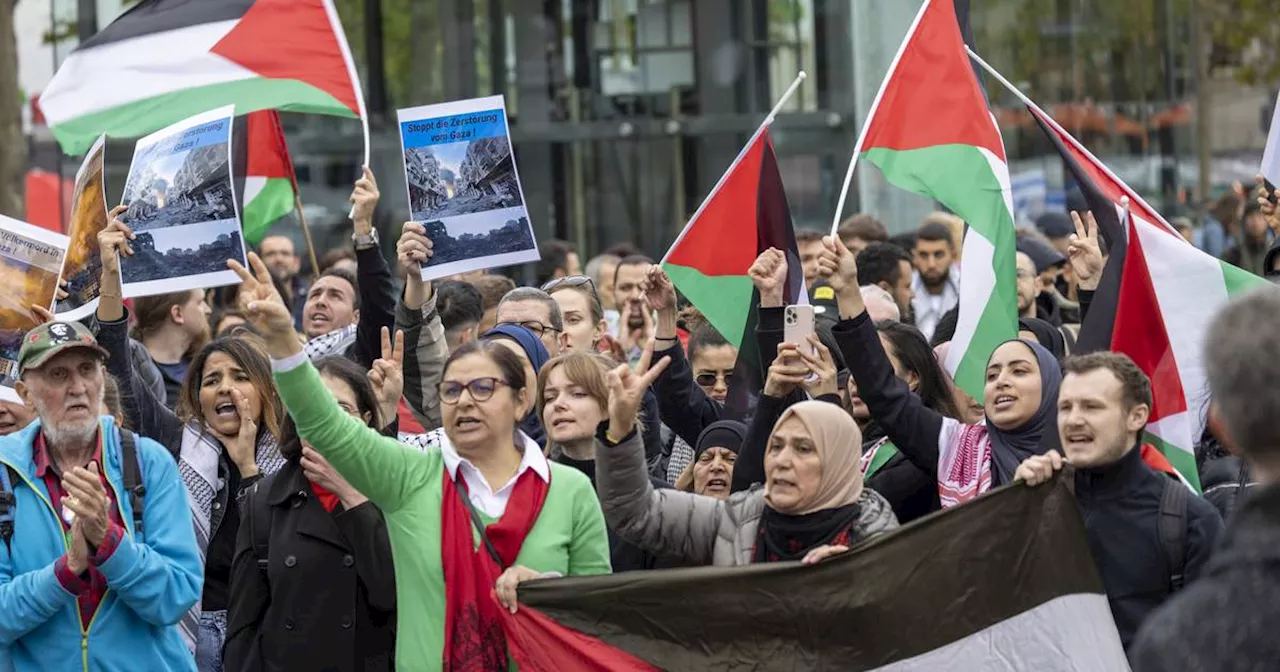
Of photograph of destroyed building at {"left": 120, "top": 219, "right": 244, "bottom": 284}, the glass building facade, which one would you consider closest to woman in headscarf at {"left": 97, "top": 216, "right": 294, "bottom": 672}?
photograph of destroyed building at {"left": 120, "top": 219, "right": 244, "bottom": 284}

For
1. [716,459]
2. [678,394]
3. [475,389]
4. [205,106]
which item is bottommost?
[716,459]

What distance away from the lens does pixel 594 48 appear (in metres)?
18.6

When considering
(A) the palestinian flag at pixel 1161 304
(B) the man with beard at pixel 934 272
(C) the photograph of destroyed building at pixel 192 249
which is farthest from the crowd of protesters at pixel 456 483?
(B) the man with beard at pixel 934 272

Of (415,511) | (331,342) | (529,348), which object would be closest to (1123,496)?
(415,511)

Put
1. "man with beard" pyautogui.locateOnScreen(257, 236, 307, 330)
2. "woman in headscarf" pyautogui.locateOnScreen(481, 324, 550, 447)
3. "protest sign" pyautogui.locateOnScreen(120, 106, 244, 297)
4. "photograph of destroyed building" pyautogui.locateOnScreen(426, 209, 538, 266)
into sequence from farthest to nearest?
"man with beard" pyautogui.locateOnScreen(257, 236, 307, 330), "photograph of destroyed building" pyautogui.locateOnScreen(426, 209, 538, 266), "woman in headscarf" pyautogui.locateOnScreen(481, 324, 550, 447), "protest sign" pyautogui.locateOnScreen(120, 106, 244, 297)

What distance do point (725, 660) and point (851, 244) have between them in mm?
6845

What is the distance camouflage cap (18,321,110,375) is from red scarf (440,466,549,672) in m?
1.23

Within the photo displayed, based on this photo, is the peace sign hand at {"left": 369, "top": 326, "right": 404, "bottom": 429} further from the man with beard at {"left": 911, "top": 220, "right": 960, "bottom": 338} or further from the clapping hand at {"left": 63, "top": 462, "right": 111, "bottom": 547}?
the man with beard at {"left": 911, "top": 220, "right": 960, "bottom": 338}

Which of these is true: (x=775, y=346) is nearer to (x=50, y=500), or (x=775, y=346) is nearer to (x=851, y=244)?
(x=50, y=500)

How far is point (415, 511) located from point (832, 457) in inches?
42.0

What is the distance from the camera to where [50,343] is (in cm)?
566

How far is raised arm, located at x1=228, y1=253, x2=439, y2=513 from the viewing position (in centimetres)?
499

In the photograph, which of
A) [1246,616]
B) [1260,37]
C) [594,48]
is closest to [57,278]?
[1246,616]

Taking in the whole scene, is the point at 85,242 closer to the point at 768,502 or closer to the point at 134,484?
the point at 134,484
